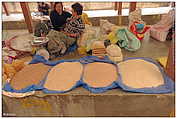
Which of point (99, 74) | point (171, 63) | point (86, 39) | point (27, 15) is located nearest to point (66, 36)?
point (86, 39)

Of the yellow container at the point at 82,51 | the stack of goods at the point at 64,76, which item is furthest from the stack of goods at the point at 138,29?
the stack of goods at the point at 64,76

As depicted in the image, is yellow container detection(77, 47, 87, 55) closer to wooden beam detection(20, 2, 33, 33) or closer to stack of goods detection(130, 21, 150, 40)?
stack of goods detection(130, 21, 150, 40)

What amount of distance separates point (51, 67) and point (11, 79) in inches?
15.9

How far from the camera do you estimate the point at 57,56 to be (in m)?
2.22

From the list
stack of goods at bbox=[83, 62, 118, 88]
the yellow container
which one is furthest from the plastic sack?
stack of goods at bbox=[83, 62, 118, 88]

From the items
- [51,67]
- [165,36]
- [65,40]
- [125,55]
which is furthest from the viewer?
[165,36]

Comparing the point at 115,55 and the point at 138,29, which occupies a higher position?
the point at 138,29

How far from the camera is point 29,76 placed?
167 centimetres

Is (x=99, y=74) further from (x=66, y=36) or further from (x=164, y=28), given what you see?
(x=164, y=28)

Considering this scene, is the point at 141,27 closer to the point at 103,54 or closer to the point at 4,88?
the point at 103,54

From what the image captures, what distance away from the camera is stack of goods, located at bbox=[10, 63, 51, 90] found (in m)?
1.56

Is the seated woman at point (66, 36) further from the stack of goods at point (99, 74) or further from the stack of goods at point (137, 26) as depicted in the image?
the stack of goods at point (137, 26)

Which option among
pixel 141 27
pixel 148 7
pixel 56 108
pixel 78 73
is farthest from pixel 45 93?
pixel 148 7

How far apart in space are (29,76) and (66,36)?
0.88 m
